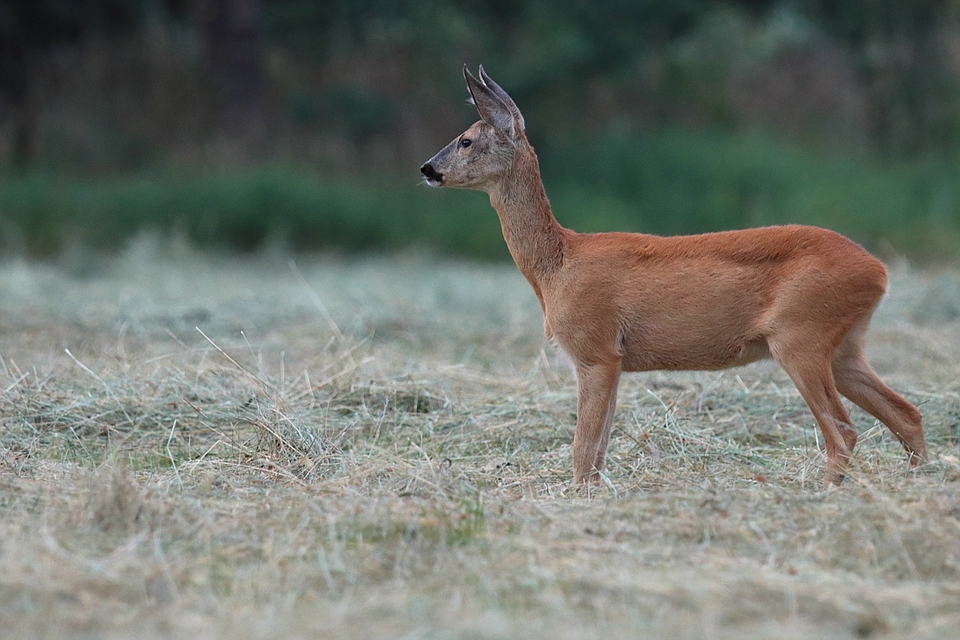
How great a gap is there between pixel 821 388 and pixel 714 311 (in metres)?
0.57

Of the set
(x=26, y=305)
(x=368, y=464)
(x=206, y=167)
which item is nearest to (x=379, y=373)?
(x=368, y=464)

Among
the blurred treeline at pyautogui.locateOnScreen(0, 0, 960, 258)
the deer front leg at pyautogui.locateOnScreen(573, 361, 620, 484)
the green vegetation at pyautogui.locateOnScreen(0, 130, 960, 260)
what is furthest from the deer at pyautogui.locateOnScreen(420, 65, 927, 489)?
the blurred treeline at pyautogui.locateOnScreen(0, 0, 960, 258)

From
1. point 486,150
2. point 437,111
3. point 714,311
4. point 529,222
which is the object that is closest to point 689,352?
point 714,311

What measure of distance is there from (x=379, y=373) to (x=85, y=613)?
12.4 ft

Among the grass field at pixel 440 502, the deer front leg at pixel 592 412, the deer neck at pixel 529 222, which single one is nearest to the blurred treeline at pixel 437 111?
the grass field at pixel 440 502

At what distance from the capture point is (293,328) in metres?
9.88

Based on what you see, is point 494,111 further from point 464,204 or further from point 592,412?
point 464,204

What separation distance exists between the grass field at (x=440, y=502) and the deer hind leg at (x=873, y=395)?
0.16 meters

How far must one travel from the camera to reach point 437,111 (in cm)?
1839

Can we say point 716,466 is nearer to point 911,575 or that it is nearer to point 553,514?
point 553,514

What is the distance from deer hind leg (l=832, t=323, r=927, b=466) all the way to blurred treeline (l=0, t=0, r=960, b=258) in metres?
10.4

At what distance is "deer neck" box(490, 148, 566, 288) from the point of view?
237 inches

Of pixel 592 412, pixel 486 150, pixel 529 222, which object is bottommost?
pixel 592 412

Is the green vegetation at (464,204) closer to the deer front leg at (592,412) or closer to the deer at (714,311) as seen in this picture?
the deer at (714,311)
